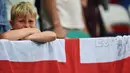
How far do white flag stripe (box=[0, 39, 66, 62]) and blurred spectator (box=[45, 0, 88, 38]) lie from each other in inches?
34.6

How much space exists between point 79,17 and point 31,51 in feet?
4.10

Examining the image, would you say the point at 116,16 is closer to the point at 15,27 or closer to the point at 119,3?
the point at 119,3

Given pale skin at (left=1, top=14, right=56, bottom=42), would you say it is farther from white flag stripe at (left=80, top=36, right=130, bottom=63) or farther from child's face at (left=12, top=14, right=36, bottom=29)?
white flag stripe at (left=80, top=36, right=130, bottom=63)

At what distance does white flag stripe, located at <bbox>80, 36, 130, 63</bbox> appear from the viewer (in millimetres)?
2551

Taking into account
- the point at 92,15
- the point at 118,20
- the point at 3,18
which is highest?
the point at 3,18

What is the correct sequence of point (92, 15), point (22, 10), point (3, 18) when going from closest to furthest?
point (22, 10) → point (3, 18) → point (92, 15)

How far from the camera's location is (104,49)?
102 inches

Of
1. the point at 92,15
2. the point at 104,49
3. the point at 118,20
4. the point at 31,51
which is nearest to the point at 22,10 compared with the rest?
the point at 31,51

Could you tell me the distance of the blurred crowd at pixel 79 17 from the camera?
329 centimetres

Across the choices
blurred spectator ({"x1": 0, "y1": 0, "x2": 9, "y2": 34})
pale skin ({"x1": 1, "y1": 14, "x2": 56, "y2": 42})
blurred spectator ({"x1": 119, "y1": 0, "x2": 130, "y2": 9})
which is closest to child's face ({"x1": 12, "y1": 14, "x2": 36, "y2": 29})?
pale skin ({"x1": 1, "y1": 14, "x2": 56, "y2": 42})

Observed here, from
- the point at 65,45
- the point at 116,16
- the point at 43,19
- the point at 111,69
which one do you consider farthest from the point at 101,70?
the point at 116,16

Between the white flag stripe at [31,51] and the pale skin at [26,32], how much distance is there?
5 cm

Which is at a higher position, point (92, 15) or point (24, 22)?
point (24, 22)

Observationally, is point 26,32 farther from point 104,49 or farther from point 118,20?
point 118,20
